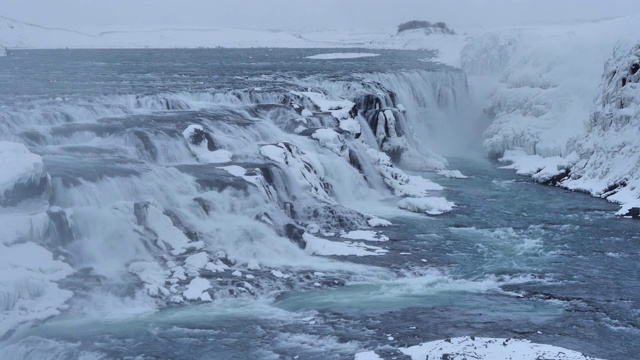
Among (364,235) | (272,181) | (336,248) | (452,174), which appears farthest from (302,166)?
(452,174)

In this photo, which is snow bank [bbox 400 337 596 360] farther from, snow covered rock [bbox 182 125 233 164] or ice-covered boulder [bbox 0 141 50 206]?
snow covered rock [bbox 182 125 233 164]

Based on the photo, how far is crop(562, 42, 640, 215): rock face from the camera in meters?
26.3

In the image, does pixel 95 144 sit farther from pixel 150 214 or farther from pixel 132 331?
pixel 132 331

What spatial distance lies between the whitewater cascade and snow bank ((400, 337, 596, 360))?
14.9ft

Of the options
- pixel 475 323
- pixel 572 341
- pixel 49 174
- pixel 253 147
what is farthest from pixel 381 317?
pixel 253 147

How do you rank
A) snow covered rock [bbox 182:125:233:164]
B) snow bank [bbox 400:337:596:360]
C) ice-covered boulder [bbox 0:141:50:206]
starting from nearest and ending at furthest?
snow bank [bbox 400:337:596:360], ice-covered boulder [bbox 0:141:50:206], snow covered rock [bbox 182:125:233:164]

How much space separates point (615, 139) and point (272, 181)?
1385cm

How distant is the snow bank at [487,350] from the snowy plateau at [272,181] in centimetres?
5

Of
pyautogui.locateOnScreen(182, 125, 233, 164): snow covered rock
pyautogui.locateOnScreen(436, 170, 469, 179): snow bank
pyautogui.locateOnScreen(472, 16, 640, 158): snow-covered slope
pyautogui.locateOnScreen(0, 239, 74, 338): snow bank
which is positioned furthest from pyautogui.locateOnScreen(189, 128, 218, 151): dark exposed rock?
pyautogui.locateOnScreen(472, 16, 640, 158): snow-covered slope

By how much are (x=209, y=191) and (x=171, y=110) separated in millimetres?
8988

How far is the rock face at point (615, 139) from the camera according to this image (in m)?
26.3

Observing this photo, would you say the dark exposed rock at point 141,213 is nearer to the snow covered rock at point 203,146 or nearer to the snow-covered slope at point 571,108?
the snow covered rock at point 203,146

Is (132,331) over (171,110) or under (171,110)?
under

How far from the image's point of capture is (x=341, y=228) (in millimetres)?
21469
